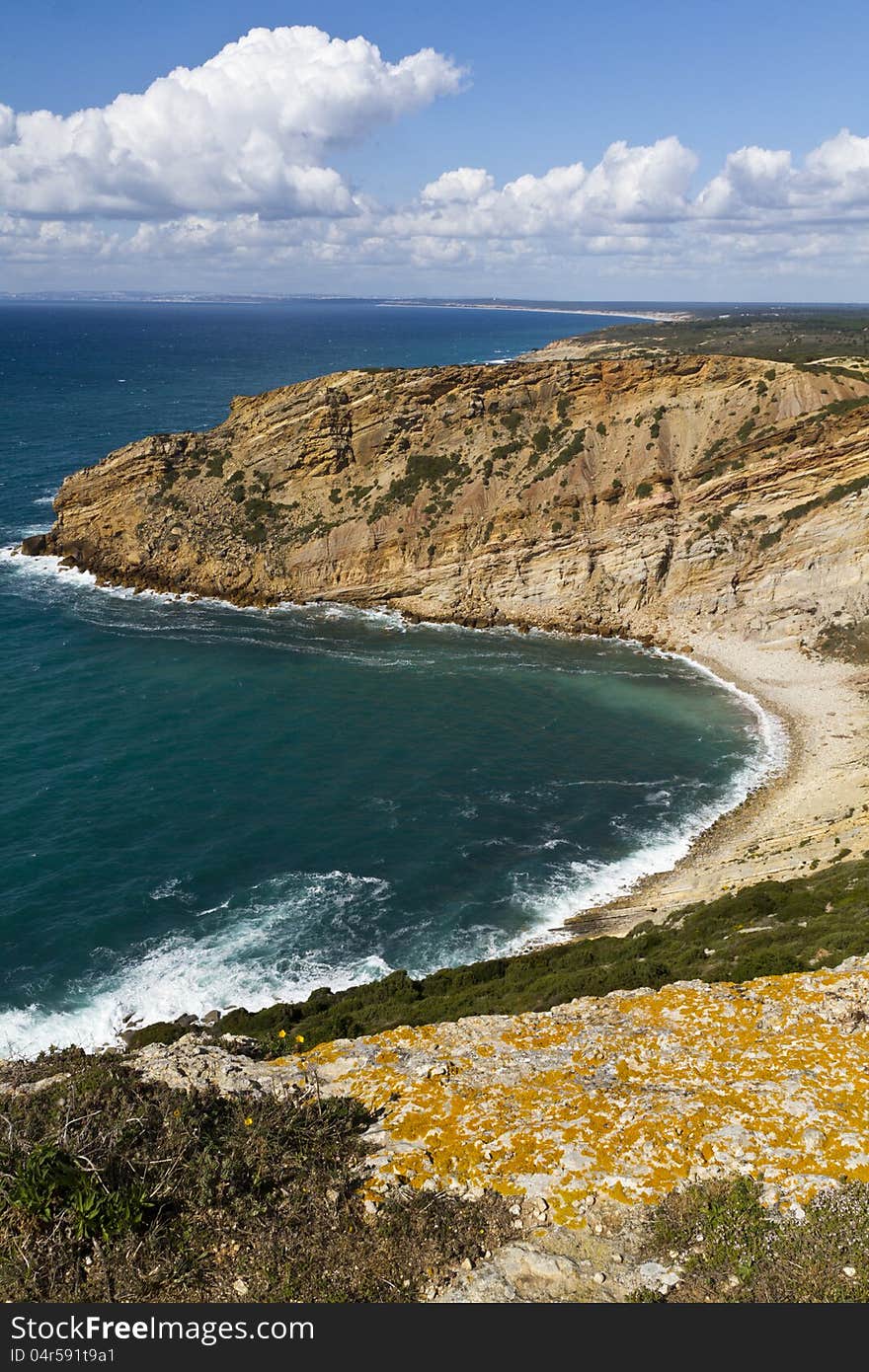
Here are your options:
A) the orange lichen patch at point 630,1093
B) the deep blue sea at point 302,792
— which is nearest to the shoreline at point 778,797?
the deep blue sea at point 302,792

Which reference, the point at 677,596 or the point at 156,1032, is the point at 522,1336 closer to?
the point at 156,1032

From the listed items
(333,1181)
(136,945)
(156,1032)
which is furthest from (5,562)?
(333,1181)

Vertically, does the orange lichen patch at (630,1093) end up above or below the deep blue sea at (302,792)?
above

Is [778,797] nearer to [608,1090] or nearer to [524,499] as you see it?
[608,1090]

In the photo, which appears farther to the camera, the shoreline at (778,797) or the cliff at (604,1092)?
the shoreline at (778,797)

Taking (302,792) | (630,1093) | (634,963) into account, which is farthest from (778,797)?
(630,1093)

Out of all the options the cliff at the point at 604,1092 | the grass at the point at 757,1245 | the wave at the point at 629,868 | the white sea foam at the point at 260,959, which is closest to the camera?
the grass at the point at 757,1245

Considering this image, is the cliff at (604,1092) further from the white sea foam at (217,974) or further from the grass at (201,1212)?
the white sea foam at (217,974)
